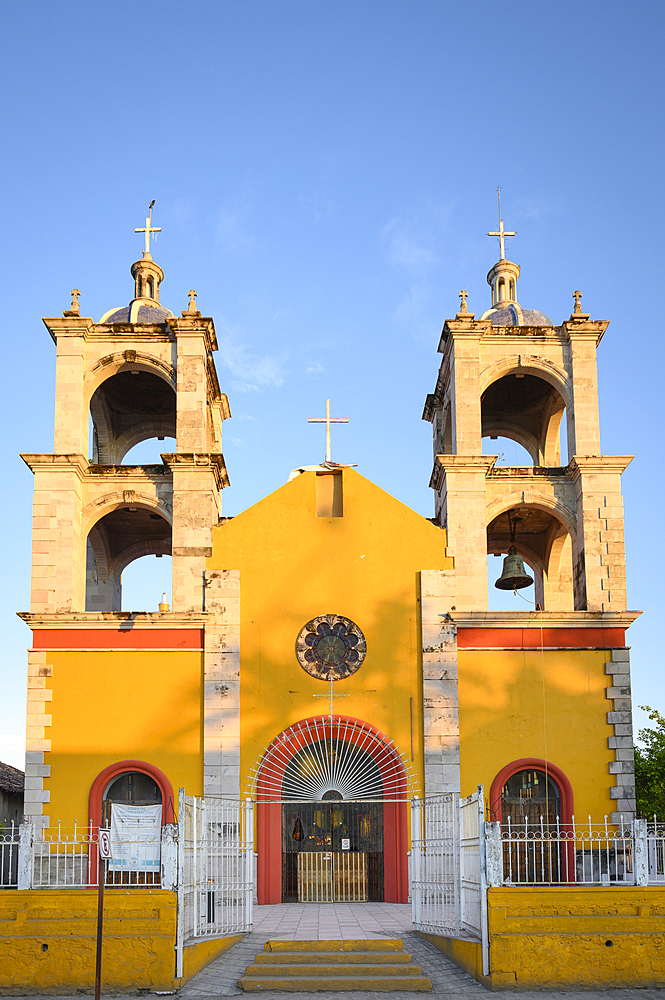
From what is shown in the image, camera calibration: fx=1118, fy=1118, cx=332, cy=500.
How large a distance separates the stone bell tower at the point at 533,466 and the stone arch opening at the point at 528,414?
0.16 feet

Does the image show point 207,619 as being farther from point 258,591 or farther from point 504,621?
point 504,621

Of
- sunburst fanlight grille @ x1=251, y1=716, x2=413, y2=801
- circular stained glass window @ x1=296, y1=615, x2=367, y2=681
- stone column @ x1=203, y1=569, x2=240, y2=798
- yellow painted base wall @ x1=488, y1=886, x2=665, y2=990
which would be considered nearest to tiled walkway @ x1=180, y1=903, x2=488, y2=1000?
yellow painted base wall @ x1=488, y1=886, x2=665, y2=990

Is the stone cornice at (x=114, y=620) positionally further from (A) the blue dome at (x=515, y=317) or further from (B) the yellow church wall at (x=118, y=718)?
(A) the blue dome at (x=515, y=317)

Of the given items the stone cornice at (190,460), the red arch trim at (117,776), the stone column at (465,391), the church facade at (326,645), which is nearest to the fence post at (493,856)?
the church facade at (326,645)

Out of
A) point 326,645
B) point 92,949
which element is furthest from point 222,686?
point 92,949

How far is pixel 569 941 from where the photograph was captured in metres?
13.7

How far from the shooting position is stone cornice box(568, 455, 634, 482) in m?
22.9

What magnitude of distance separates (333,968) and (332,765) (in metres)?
7.19

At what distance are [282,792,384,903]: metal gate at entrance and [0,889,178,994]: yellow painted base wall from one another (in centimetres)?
732

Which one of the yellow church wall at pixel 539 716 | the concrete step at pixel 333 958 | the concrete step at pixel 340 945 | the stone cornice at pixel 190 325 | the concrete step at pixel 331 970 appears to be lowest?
the concrete step at pixel 331 970

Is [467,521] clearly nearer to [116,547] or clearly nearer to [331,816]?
[331,816]

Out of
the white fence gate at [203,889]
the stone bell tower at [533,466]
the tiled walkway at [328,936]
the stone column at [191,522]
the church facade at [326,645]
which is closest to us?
the tiled walkway at [328,936]

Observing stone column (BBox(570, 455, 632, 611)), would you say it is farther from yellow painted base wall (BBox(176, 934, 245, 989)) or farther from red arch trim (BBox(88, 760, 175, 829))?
yellow painted base wall (BBox(176, 934, 245, 989))

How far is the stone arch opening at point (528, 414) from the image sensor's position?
1026 inches
